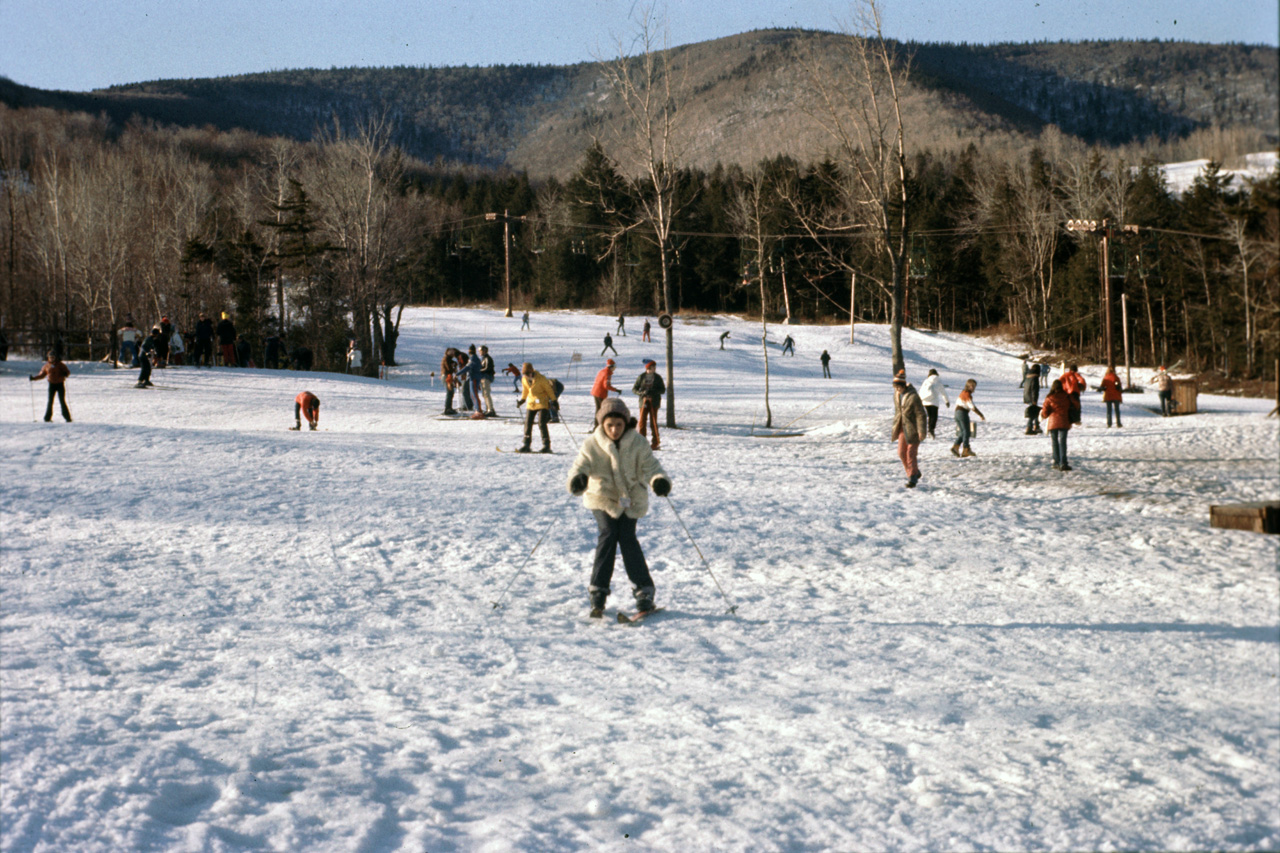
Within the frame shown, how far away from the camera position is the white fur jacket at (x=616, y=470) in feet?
22.6

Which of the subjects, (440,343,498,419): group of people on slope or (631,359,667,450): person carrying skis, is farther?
(440,343,498,419): group of people on slope

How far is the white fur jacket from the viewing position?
6875 mm

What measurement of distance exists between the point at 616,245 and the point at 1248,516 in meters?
48.5

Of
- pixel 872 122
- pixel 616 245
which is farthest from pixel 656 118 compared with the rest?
pixel 616 245

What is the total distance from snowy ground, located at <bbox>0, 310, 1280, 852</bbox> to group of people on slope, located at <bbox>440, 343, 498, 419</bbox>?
28.1 feet

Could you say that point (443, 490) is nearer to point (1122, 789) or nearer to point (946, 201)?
point (1122, 789)

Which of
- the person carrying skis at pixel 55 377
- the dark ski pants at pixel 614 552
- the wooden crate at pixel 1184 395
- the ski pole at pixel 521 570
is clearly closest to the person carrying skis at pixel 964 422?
the ski pole at pixel 521 570

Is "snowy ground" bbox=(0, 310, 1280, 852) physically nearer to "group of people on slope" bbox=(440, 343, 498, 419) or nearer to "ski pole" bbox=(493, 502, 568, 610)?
"ski pole" bbox=(493, 502, 568, 610)

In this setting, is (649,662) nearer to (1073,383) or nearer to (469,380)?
(1073,383)

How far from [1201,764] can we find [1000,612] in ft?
11.6

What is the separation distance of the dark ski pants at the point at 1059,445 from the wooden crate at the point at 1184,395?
39.7ft

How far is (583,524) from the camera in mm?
11117

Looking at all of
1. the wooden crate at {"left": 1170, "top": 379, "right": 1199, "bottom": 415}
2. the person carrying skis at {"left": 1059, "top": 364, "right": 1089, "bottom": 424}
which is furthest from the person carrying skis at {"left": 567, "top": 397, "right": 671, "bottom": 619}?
the person carrying skis at {"left": 1059, "top": 364, "right": 1089, "bottom": 424}

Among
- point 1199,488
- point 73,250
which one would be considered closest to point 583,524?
point 1199,488
